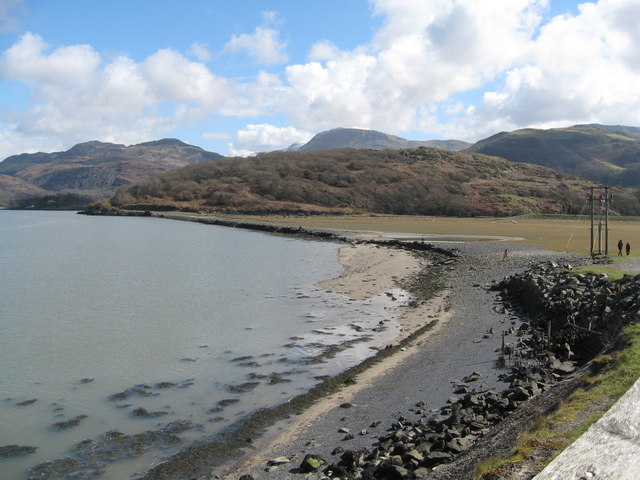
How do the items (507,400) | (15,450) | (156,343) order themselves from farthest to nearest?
1. (156,343)
2. (507,400)
3. (15,450)

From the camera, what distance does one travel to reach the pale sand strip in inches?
453

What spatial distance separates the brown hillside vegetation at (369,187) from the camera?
12700 cm

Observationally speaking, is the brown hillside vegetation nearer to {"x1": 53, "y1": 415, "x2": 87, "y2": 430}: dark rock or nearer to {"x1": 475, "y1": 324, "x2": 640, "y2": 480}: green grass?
{"x1": 475, "y1": 324, "x2": 640, "y2": 480}: green grass

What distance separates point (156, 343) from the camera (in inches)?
760

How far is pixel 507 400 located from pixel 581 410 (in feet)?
13.1

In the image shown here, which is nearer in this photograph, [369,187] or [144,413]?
[144,413]

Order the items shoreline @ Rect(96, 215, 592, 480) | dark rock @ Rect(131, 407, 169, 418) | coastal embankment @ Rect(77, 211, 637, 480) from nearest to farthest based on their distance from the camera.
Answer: coastal embankment @ Rect(77, 211, 637, 480), shoreline @ Rect(96, 215, 592, 480), dark rock @ Rect(131, 407, 169, 418)

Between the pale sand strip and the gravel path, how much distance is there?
128mm

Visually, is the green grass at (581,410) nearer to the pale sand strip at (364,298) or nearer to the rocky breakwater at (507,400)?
the rocky breakwater at (507,400)

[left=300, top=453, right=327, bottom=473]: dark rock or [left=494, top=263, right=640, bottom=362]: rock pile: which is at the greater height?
[left=494, top=263, right=640, bottom=362]: rock pile

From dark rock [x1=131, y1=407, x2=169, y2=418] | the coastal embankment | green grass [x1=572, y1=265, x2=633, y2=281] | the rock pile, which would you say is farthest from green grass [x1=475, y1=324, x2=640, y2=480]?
green grass [x1=572, y1=265, x2=633, y2=281]

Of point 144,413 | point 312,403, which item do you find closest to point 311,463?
point 312,403

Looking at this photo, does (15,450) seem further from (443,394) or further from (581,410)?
(581,410)

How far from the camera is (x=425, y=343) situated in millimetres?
18750
